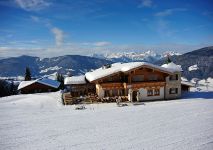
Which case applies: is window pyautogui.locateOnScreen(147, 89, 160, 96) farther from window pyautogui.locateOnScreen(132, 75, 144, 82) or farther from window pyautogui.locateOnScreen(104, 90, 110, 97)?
window pyautogui.locateOnScreen(104, 90, 110, 97)

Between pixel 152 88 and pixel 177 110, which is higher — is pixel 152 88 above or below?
above

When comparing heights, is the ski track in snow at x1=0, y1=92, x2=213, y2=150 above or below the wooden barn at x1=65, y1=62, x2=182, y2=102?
below

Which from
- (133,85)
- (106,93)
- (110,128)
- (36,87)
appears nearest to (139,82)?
(133,85)

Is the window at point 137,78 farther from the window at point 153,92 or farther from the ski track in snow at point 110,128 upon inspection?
the ski track in snow at point 110,128

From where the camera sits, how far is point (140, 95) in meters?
37.9

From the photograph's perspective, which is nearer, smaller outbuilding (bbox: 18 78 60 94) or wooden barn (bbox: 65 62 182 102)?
wooden barn (bbox: 65 62 182 102)

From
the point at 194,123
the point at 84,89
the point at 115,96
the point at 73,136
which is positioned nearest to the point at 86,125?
the point at 73,136

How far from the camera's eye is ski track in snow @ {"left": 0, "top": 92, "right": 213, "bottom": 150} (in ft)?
60.3

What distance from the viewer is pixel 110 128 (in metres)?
22.4

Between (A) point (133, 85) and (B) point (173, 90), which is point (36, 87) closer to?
(A) point (133, 85)

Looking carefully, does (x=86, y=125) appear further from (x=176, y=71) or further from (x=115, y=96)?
(x=176, y=71)

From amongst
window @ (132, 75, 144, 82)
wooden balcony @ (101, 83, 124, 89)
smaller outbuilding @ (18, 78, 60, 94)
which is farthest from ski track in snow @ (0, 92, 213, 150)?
smaller outbuilding @ (18, 78, 60, 94)

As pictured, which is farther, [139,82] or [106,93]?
[106,93]

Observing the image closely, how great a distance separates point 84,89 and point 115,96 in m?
8.59
